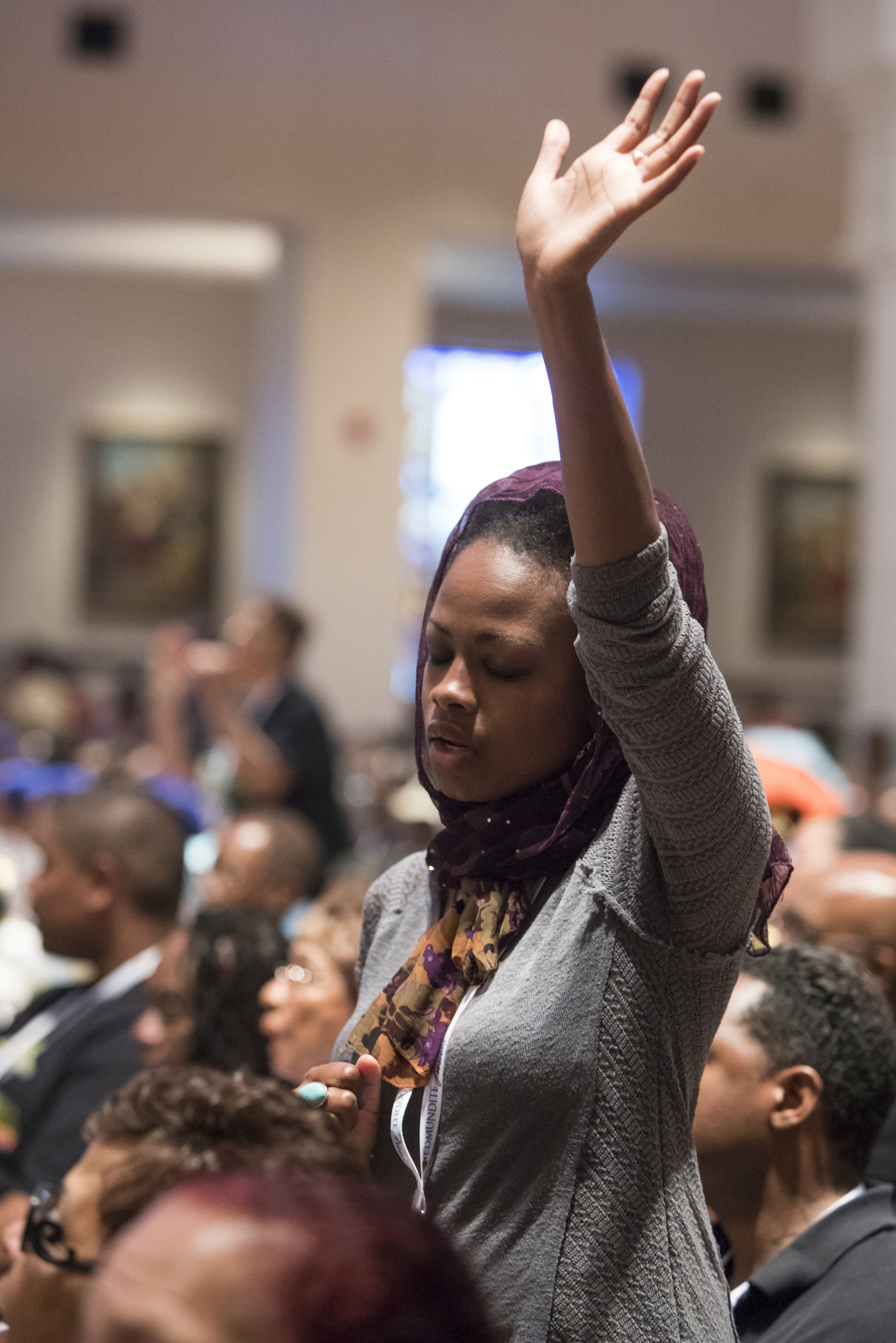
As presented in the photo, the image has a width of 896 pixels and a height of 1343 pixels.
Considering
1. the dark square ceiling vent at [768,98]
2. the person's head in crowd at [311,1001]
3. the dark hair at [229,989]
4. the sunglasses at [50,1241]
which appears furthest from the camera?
the dark square ceiling vent at [768,98]

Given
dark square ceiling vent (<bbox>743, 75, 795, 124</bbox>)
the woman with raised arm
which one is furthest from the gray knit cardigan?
dark square ceiling vent (<bbox>743, 75, 795, 124</bbox>)

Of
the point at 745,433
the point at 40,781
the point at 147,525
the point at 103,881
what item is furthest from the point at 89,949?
the point at 745,433

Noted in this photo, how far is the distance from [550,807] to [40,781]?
18.4ft

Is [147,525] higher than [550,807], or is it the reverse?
[147,525]

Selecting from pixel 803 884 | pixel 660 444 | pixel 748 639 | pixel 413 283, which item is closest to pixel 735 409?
pixel 660 444

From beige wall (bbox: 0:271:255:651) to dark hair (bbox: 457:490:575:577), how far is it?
1330cm

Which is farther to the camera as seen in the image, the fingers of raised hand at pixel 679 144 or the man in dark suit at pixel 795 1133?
the man in dark suit at pixel 795 1133

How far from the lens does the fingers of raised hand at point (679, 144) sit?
1.10 m

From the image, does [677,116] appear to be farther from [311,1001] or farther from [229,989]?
[229,989]

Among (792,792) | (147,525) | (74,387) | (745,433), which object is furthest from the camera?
(745,433)

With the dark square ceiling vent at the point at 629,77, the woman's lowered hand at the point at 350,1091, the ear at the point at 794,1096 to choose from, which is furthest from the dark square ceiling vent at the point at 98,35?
the woman's lowered hand at the point at 350,1091

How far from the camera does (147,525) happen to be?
1434cm

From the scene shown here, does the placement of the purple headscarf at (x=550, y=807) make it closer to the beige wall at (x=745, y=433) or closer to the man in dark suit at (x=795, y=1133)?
the man in dark suit at (x=795, y=1133)

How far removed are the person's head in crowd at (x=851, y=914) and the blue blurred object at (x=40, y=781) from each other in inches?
144
